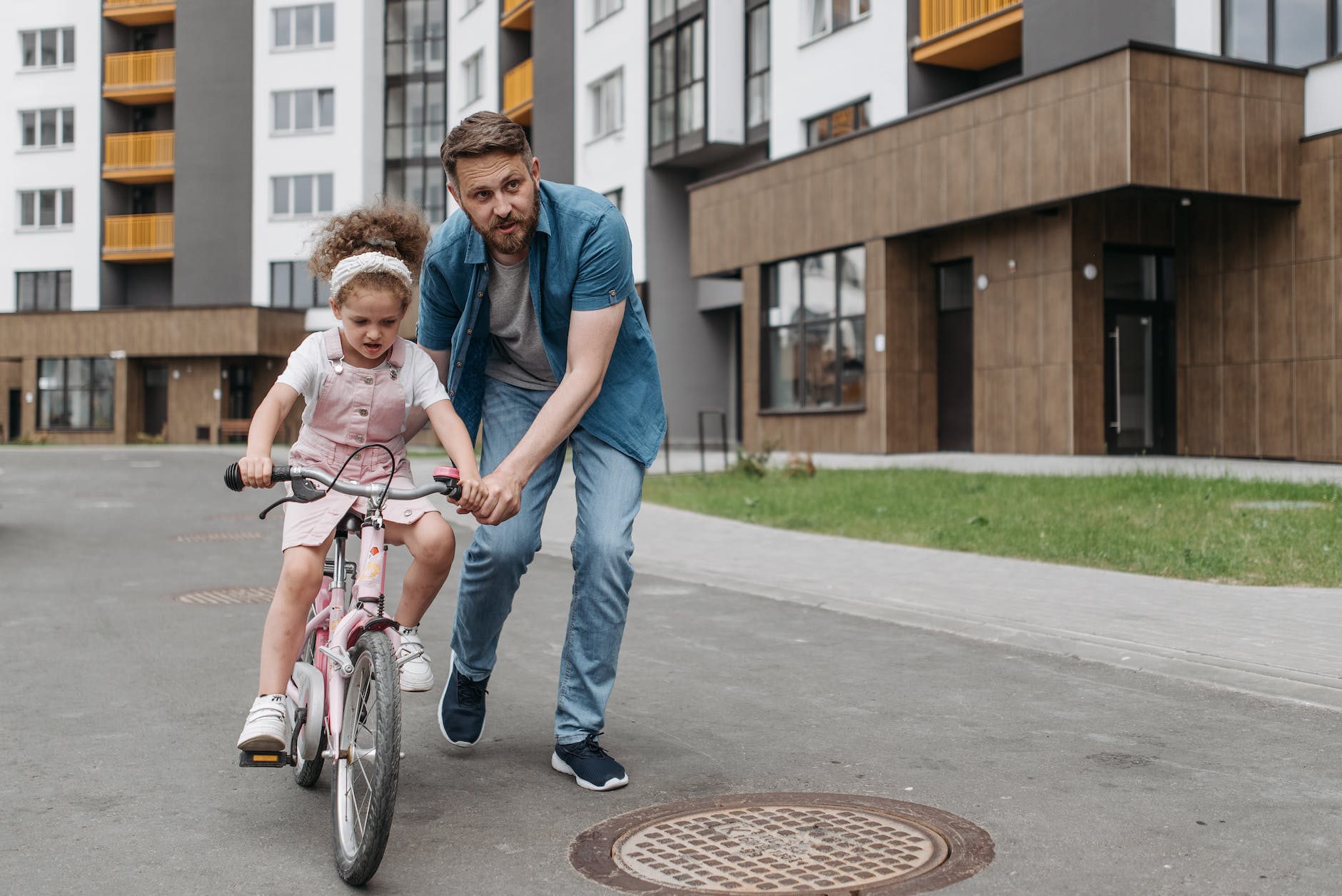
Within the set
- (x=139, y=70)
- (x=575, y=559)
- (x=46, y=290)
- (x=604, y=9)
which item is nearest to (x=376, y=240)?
(x=575, y=559)

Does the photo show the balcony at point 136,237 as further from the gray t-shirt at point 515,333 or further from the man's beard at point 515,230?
the man's beard at point 515,230

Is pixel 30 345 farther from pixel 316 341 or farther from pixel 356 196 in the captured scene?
pixel 316 341

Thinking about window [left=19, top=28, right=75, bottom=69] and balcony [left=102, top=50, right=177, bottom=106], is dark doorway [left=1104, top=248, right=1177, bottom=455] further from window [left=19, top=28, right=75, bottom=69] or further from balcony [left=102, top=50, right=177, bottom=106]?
window [left=19, top=28, right=75, bottom=69]

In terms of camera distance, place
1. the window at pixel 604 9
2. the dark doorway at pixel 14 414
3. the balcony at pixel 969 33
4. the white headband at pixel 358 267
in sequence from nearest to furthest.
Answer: the white headband at pixel 358 267 → the balcony at pixel 969 33 → the window at pixel 604 9 → the dark doorway at pixel 14 414

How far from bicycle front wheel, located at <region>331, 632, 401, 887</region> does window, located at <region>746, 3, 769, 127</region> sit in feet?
86.8

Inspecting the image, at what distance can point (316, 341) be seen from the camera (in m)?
4.07

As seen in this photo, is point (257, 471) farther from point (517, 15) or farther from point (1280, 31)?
point (517, 15)

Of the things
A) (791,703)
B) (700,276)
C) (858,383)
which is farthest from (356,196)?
(791,703)

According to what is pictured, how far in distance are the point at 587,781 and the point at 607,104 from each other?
31.7 meters

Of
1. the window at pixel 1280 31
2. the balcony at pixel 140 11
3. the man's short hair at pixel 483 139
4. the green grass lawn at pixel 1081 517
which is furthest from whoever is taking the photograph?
the balcony at pixel 140 11

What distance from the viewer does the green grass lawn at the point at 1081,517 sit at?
895 centimetres

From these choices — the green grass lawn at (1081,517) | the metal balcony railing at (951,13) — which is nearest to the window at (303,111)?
the metal balcony railing at (951,13)

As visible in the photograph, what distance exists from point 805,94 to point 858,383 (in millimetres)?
6047

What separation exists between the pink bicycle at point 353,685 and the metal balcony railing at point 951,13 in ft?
63.7
